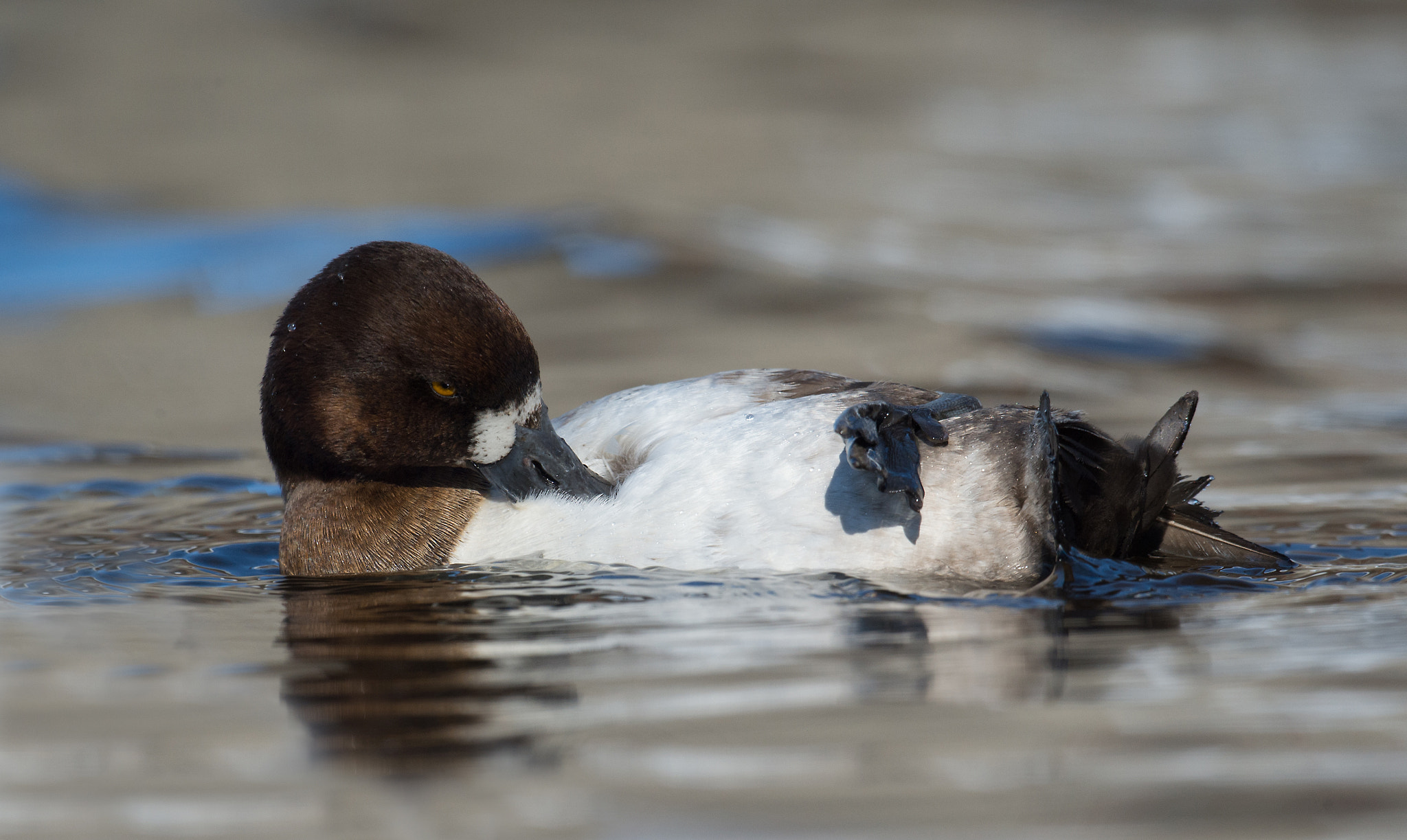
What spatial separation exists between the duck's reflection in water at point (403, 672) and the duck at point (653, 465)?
0.20 meters

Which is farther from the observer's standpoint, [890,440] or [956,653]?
[890,440]

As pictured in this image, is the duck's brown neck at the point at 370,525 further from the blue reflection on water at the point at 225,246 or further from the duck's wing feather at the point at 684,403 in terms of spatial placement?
the blue reflection on water at the point at 225,246

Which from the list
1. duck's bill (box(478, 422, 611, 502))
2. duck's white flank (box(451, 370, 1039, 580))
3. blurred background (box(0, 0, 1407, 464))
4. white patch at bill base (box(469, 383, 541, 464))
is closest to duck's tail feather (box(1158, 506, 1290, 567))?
duck's white flank (box(451, 370, 1039, 580))

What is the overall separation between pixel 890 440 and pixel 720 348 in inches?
172

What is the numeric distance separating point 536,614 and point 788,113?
11013 mm

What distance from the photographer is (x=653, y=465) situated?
4.11 m

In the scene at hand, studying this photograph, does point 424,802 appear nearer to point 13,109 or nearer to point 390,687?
point 390,687

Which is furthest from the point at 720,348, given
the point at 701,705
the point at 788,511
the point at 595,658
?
the point at 701,705

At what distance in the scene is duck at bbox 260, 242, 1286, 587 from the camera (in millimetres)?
3916

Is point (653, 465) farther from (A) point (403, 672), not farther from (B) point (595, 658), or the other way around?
(A) point (403, 672)

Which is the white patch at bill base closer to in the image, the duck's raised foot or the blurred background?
the duck's raised foot

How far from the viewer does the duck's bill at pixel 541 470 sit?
4.15 m

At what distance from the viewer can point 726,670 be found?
3268 mm

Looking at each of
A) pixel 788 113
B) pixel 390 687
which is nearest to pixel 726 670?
pixel 390 687
